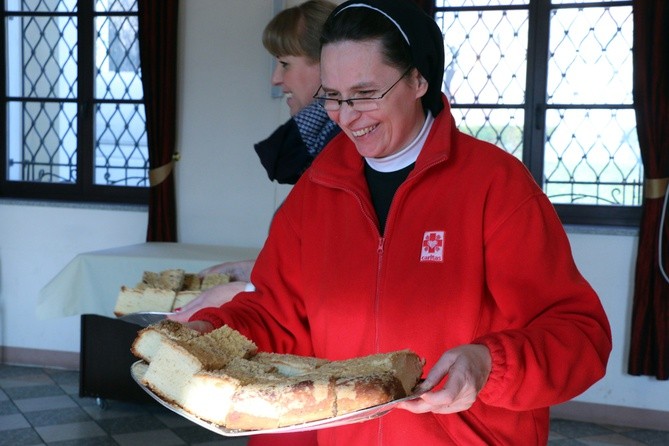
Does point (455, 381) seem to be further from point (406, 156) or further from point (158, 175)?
point (158, 175)

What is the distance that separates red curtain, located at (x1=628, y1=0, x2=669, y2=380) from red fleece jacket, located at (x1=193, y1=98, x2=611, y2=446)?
3490mm

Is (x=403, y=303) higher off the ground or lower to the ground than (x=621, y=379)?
higher

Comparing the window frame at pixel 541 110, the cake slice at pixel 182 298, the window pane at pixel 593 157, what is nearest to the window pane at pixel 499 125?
the window frame at pixel 541 110

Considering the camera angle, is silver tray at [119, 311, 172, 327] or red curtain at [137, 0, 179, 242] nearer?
silver tray at [119, 311, 172, 327]

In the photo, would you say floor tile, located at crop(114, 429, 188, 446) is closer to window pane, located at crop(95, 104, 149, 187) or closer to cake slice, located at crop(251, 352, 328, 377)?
window pane, located at crop(95, 104, 149, 187)

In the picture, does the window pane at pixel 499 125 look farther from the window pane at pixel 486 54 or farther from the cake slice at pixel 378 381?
the cake slice at pixel 378 381

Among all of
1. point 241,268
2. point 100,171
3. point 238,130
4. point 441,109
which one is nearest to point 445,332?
point 441,109

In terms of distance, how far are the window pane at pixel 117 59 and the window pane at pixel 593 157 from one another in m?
2.65

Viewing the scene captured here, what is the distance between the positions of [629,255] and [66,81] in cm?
376

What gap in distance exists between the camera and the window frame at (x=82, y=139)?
6.02 meters

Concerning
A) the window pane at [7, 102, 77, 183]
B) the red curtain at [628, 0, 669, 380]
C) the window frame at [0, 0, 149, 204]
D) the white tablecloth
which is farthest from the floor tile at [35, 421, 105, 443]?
the red curtain at [628, 0, 669, 380]

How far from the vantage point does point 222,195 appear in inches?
226

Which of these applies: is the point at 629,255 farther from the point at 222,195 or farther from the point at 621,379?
the point at 222,195

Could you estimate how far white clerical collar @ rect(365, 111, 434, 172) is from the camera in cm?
175
